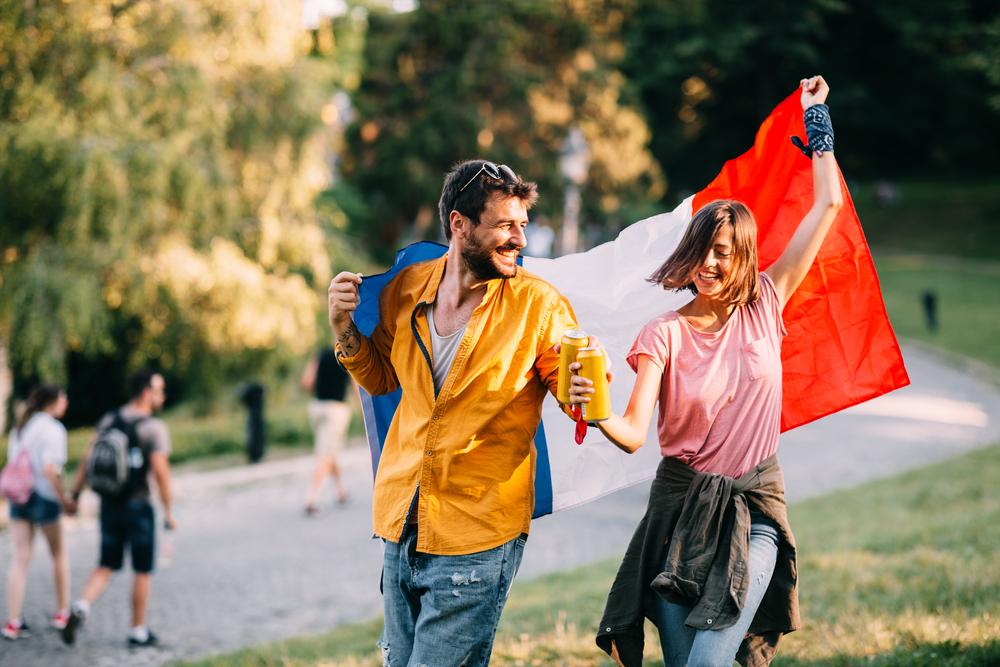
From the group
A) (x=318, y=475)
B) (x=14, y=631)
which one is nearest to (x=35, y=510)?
(x=14, y=631)

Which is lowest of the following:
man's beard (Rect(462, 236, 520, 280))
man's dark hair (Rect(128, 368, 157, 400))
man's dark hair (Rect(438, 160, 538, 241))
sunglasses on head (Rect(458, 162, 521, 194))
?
man's dark hair (Rect(128, 368, 157, 400))

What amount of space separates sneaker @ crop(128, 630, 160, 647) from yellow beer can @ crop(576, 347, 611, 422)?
5399 millimetres

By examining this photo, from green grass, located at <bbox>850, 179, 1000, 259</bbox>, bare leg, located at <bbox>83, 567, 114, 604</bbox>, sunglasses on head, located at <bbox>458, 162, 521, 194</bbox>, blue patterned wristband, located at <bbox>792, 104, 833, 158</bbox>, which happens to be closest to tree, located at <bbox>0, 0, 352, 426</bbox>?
bare leg, located at <bbox>83, 567, 114, 604</bbox>

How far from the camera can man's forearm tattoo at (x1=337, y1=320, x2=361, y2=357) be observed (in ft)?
11.5

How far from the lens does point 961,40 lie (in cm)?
4266

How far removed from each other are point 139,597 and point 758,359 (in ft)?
17.6

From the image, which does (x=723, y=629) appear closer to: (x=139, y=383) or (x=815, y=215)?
(x=815, y=215)

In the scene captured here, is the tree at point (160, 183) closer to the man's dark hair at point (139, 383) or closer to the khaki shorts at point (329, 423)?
the khaki shorts at point (329, 423)

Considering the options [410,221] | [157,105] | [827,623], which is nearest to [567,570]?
[827,623]

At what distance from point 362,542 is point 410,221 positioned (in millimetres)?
21316

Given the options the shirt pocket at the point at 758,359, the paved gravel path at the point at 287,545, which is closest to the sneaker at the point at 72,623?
the paved gravel path at the point at 287,545

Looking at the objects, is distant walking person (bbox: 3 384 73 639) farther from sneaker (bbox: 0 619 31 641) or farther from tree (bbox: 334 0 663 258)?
tree (bbox: 334 0 663 258)

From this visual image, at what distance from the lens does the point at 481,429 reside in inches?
126

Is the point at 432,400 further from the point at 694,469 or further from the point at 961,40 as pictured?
the point at 961,40
